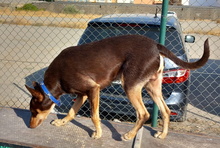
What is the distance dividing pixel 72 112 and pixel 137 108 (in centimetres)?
93

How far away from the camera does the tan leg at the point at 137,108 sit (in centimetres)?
295

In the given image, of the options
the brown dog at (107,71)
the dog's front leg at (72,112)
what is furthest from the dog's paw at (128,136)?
the dog's front leg at (72,112)

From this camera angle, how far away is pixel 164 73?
4133 mm

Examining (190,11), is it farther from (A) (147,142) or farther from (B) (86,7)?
(A) (147,142)

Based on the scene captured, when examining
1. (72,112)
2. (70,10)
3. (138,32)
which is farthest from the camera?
(70,10)

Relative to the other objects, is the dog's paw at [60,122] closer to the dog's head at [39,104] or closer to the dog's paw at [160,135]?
the dog's head at [39,104]

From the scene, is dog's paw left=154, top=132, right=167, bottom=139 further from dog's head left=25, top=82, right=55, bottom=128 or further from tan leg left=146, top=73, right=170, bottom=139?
dog's head left=25, top=82, right=55, bottom=128

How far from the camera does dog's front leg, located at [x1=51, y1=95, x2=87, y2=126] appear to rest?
351 cm

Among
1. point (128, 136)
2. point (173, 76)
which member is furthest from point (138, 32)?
point (128, 136)

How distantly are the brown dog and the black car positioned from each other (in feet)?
3.20

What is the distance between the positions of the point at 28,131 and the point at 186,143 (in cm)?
192

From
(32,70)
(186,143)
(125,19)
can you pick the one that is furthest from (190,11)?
(186,143)

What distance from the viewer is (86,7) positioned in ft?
70.3

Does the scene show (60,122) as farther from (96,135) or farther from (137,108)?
(137,108)
